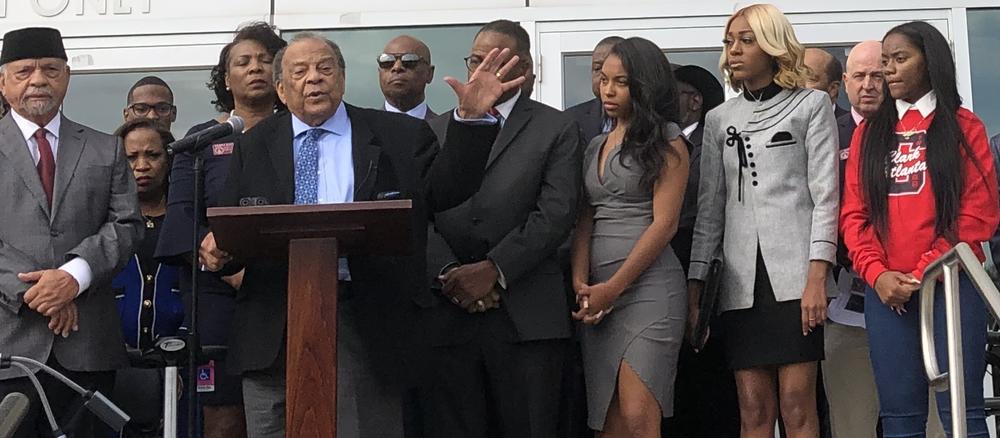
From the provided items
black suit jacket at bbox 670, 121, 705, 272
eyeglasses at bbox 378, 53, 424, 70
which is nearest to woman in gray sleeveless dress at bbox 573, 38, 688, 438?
black suit jacket at bbox 670, 121, 705, 272

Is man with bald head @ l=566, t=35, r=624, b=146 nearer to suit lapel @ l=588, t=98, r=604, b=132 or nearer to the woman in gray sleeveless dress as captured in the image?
suit lapel @ l=588, t=98, r=604, b=132

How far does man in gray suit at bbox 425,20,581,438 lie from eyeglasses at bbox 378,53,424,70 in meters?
1.55

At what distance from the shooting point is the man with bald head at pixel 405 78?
712 centimetres

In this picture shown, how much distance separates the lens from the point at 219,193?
221 inches

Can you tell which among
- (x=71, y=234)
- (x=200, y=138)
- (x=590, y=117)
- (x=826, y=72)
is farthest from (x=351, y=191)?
(x=826, y=72)

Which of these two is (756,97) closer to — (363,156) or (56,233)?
(363,156)

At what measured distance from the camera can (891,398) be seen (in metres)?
5.18

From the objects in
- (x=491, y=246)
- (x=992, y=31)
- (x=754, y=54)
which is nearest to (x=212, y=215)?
(x=491, y=246)

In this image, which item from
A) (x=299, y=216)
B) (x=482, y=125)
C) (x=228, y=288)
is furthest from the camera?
(x=228, y=288)

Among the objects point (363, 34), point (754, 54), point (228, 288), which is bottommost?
point (228, 288)

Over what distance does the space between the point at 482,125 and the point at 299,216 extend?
101cm

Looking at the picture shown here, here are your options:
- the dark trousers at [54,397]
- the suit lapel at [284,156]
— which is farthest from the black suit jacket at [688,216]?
the dark trousers at [54,397]

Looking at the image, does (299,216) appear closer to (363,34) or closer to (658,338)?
(658,338)

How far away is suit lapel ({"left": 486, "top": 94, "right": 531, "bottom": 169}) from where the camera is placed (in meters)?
5.71
